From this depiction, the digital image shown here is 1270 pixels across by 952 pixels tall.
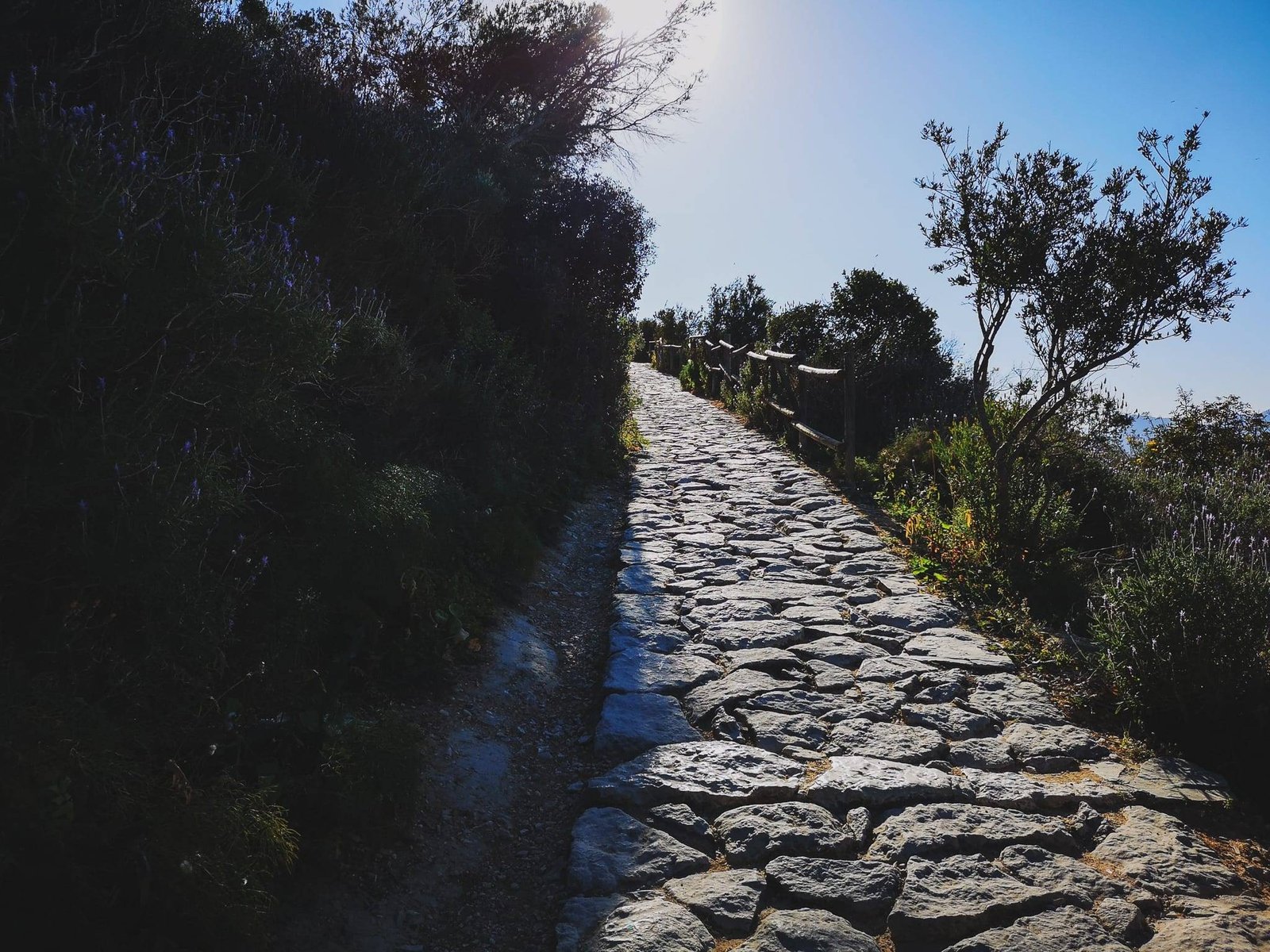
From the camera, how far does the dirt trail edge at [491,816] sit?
305cm

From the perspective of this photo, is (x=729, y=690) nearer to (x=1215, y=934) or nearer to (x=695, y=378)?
(x=1215, y=934)

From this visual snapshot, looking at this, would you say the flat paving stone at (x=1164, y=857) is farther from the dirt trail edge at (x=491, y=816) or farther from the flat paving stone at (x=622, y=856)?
the dirt trail edge at (x=491, y=816)

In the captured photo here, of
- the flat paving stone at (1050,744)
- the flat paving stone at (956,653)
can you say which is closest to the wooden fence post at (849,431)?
the flat paving stone at (956,653)

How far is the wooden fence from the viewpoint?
10695 mm

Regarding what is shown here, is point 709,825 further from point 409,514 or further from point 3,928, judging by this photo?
point 3,928

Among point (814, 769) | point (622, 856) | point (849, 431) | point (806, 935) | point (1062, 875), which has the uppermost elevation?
point (849, 431)

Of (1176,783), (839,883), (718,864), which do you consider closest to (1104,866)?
(1176,783)

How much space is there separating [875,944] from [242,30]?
315 inches

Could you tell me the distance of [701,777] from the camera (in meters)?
4.07

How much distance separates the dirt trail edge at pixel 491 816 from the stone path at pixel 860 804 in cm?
19

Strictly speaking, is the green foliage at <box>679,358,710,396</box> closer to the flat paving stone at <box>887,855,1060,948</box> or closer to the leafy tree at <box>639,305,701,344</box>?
the leafy tree at <box>639,305,701,344</box>

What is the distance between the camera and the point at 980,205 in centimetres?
706

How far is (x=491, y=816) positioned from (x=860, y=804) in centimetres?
170

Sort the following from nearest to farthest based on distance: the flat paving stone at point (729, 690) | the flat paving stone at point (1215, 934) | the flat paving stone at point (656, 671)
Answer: the flat paving stone at point (1215, 934) < the flat paving stone at point (729, 690) < the flat paving stone at point (656, 671)
